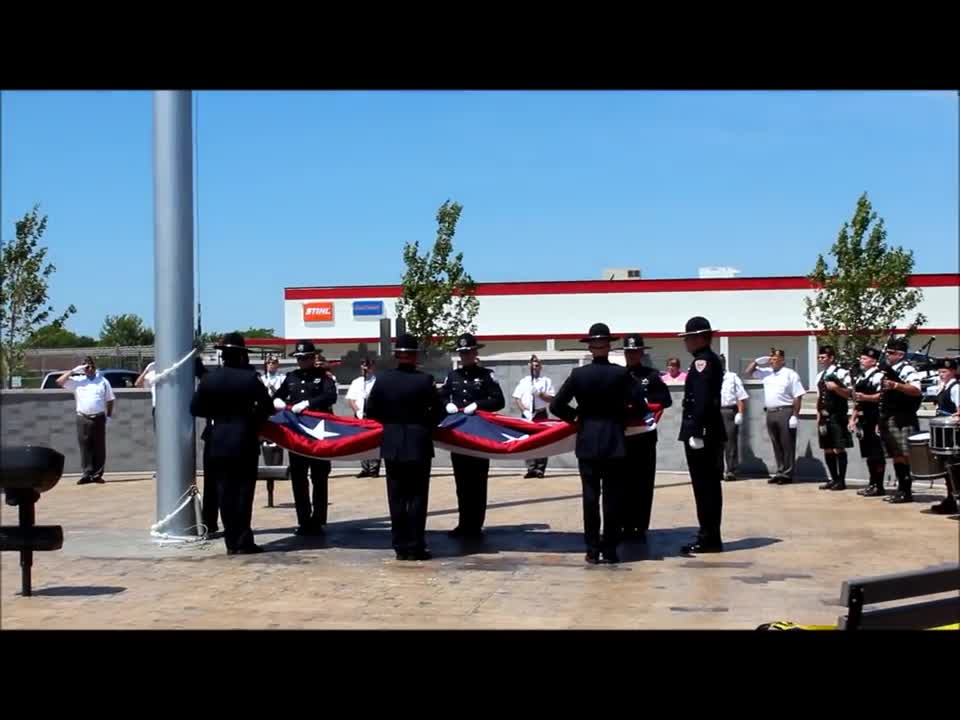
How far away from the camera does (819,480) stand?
54.0 ft

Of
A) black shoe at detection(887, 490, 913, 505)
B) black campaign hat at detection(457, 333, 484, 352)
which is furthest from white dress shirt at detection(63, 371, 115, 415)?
black shoe at detection(887, 490, 913, 505)

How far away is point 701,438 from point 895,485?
6391 mm

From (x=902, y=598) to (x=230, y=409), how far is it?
22.5 ft

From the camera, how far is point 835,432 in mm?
15078

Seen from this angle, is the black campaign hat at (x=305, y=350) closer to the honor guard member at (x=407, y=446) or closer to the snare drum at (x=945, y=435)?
the honor guard member at (x=407, y=446)

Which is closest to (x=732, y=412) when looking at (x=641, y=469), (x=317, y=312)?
(x=641, y=469)

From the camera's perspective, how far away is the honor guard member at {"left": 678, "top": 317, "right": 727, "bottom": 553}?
Result: 1016 centimetres

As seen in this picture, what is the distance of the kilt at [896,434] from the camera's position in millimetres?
13141

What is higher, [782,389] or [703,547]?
[782,389]

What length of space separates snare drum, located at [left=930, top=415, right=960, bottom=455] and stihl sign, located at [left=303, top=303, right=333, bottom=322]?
1377 inches

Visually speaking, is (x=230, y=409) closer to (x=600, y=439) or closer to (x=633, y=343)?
(x=600, y=439)

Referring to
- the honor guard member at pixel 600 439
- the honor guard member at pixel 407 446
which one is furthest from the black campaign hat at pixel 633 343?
the honor guard member at pixel 407 446
